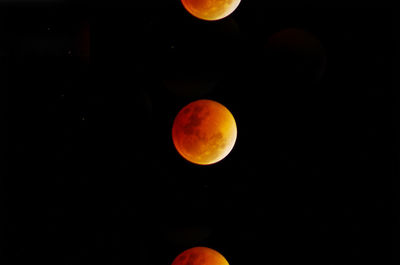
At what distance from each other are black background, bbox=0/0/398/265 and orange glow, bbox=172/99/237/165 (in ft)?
0.78

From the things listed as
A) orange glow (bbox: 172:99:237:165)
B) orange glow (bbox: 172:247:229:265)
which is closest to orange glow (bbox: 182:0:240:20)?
orange glow (bbox: 172:99:237:165)

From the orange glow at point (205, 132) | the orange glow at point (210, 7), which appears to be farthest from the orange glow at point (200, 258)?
the orange glow at point (210, 7)

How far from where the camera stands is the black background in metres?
1.30

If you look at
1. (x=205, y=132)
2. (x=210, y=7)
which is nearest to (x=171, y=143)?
(x=205, y=132)

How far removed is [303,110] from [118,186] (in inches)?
26.3

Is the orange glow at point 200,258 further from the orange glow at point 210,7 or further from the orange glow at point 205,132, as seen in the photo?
the orange glow at point 210,7

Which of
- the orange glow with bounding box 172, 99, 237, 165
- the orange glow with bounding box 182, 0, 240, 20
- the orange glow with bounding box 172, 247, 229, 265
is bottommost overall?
the orange glow with bounding box 172, 247, 229, 265

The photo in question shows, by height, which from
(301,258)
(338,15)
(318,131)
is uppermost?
(338,15)

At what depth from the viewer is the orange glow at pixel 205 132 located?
102cm

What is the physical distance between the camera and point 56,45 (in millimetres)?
1309

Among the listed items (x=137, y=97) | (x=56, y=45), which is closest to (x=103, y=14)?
(x=56, y=45)

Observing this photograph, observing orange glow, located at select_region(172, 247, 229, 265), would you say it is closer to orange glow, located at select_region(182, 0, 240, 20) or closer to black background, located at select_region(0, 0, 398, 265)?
black background, located at select_region(0, 0, 398, 265)

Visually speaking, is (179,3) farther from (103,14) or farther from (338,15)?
(338,15)

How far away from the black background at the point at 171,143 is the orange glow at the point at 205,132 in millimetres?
238
